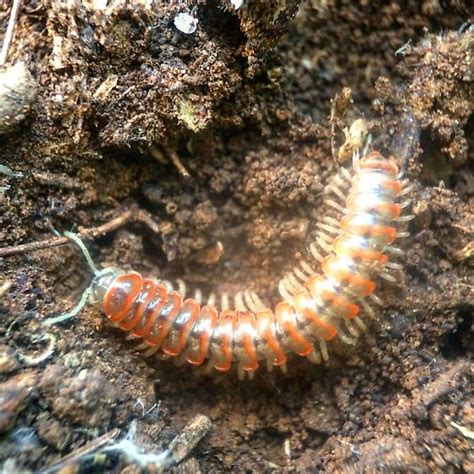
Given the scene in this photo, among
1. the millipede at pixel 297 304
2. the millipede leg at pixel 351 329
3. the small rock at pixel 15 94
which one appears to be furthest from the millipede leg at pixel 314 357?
the small rock at pixel 15 94

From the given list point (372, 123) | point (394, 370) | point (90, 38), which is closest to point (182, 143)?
point (90, 38)

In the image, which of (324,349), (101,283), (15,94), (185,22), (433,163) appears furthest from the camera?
(433,163)

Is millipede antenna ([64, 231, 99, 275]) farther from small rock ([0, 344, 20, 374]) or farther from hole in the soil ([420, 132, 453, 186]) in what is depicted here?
hole in the soil ([420, 132, 453, 186])

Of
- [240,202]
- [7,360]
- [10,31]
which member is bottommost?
[7,360]

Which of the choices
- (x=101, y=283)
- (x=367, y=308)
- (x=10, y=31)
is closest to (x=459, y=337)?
(x=367, y=308)

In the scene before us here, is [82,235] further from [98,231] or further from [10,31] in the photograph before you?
[10,31]

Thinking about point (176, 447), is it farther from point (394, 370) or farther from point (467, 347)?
point (467, 347)
